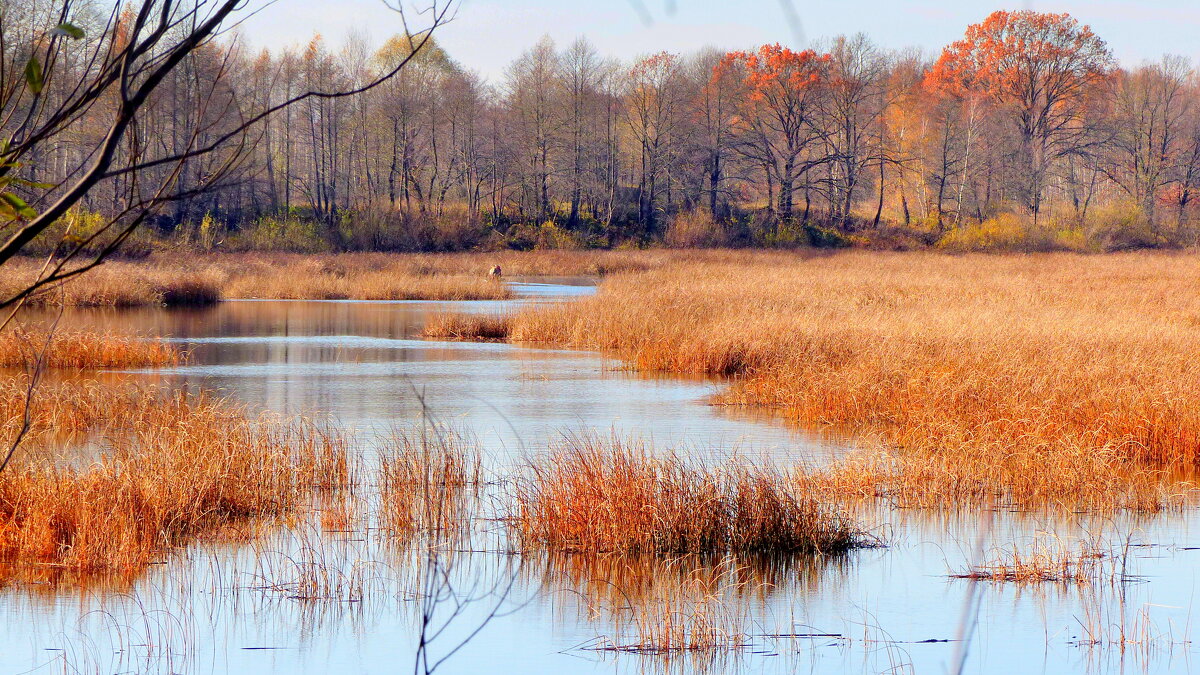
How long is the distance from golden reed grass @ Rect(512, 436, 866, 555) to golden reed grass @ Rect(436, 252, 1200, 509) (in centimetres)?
123

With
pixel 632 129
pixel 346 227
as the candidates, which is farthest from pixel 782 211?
pixel 346 227

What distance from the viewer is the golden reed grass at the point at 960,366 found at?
906 cm

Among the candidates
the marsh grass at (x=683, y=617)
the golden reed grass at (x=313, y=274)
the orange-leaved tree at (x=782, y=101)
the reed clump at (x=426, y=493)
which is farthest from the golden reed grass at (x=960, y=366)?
the orange-leaved tree at (x=782, y=101)

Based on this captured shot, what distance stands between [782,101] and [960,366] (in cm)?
4168

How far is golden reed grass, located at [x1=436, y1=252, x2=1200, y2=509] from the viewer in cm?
906

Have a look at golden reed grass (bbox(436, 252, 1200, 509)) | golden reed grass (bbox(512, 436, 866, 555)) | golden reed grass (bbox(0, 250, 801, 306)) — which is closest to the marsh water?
golden reed grass (bbox(512, 436, 866, 555))

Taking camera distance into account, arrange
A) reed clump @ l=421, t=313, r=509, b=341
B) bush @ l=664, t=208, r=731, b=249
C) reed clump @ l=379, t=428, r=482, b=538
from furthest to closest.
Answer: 1. bush @ l=664, t=208, r=731, b=249
2. reed clump @ l=421, t=313, r=509, b=341
3. reed clump @ l=379, t=428, r=482, b=538

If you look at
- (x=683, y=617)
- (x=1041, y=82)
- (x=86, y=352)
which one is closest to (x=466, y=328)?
(x=86, y=352)

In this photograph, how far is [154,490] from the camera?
7.60 meters

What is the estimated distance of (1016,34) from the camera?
51688 millimetres

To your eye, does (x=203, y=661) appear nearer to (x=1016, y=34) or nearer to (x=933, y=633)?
(x=933, y=633)

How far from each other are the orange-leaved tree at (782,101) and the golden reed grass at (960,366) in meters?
27.6

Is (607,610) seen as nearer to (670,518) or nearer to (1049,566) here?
(670,518)

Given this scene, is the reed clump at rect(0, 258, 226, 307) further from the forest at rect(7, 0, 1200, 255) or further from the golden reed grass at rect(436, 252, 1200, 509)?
the forest at rect(7, 0, 1200, 255)
